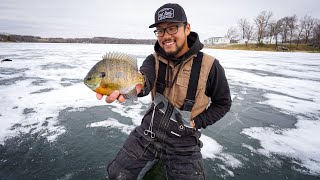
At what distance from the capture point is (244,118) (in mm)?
5383

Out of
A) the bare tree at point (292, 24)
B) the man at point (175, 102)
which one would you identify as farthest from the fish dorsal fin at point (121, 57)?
the bare tree at point (292, 24)

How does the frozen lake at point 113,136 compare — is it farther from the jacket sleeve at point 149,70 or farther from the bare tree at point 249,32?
the bare tree at point 249,32

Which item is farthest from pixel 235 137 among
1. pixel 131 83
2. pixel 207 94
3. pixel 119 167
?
pixel 131 83

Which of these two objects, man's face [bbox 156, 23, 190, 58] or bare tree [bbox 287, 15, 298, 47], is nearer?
man's face [bbox 156, 23, 190, 58]

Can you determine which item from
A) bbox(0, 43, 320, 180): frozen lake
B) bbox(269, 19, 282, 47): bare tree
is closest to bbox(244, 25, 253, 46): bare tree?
bbox(269, 19, 282, 47): bare tree

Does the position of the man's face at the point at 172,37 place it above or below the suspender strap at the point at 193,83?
above

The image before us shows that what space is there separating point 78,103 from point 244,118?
429cm

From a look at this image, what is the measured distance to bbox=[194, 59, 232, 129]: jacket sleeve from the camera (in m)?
2.94

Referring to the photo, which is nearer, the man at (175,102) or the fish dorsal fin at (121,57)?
the fish dorsal fin at (121,57)

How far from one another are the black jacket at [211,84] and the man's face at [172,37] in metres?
0.11

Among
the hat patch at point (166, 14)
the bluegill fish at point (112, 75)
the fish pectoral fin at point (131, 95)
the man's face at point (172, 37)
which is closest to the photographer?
the bluegill fish at point (112, 75)

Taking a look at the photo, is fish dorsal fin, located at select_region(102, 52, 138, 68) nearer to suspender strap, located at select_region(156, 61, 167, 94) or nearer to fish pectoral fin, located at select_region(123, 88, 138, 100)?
fish pectoral fin, located at select_region(123, 88, 138, 100)

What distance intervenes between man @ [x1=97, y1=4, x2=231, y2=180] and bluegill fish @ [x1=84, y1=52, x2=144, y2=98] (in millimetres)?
591

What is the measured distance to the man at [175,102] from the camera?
9.46 feet
